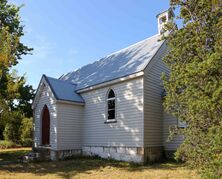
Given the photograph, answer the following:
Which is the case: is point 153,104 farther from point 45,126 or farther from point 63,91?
point 45,126

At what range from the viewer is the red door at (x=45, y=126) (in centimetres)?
2041

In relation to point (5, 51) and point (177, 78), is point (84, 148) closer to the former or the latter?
point (5, 51)

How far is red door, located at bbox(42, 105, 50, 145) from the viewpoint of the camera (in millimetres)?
20406

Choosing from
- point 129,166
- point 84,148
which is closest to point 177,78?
point 129,166

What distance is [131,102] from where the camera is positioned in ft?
53.3

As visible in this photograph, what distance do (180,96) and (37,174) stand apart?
843 centimetres

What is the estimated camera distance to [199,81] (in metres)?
6.69

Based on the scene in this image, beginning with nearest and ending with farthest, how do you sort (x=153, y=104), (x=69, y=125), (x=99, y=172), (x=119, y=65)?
(x=99, y=172) < (x=153, y=104) < (x=69, y=125) < (x=119, y=65)

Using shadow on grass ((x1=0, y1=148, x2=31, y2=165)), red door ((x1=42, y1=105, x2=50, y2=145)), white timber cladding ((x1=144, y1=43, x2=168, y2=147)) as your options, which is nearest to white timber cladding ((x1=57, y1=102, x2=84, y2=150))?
red door ((x1=42, y1=105, x2=50, y2=145))

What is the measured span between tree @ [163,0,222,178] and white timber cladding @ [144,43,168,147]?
7.78 metres

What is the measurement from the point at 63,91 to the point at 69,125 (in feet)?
8.26

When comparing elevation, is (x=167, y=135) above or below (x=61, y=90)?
below

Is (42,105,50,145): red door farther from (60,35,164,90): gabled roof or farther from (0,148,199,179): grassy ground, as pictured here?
(0,148,199,179): grassy ground

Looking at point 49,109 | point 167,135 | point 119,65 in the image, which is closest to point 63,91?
point 49,109
